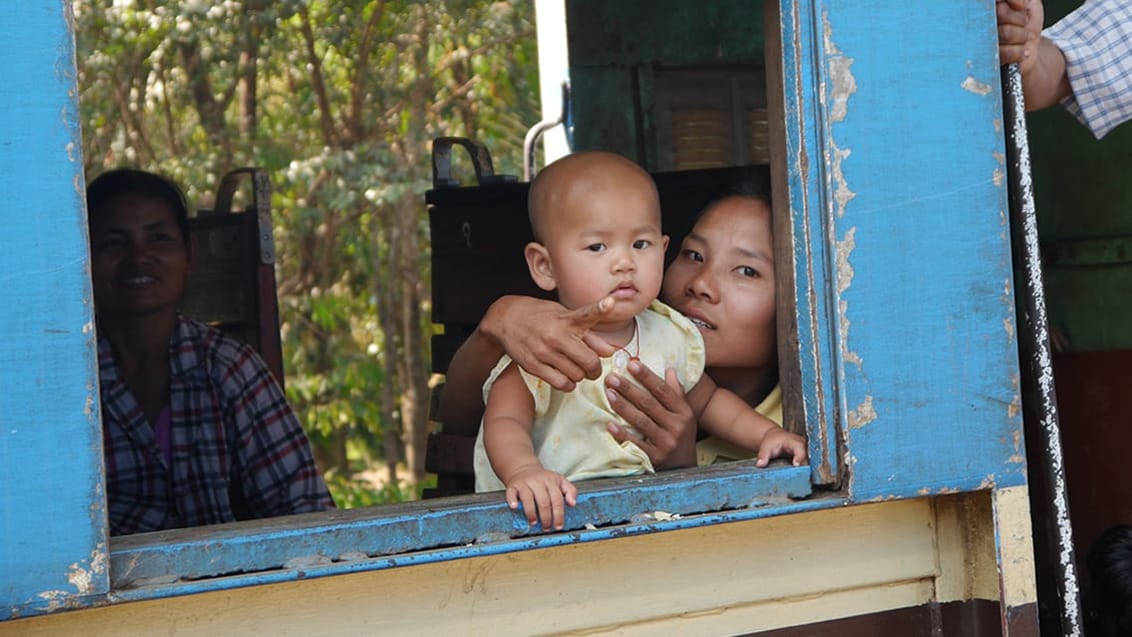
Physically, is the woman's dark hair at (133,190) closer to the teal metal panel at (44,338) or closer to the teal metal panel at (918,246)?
the teal metal panel at (44,338)

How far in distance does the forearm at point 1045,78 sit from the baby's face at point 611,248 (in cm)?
74

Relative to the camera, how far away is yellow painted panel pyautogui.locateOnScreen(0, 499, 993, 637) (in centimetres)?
175

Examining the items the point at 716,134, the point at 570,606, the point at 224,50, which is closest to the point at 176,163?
the point at 224,50

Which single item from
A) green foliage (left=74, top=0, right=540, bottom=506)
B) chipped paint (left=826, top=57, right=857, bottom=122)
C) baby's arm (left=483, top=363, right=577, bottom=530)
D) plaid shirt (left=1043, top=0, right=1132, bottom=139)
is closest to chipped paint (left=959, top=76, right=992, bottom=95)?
chipped paint (left=826, top=57, right=857, bottom=122)

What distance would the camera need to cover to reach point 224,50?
332 inches

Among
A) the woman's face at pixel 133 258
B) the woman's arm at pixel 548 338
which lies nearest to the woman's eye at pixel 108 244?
the woman's face at pixel 133 258

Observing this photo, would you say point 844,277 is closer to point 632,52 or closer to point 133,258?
point 133,258

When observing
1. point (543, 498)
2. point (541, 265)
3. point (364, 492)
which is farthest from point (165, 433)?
point (364, 492)

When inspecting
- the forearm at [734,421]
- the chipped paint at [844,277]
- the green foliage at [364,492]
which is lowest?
the green foliage at [364,492]

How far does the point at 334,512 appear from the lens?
1907 millimetres

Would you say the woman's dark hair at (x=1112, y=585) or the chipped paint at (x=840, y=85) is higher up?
the chipped paint at (x=840, y=85)

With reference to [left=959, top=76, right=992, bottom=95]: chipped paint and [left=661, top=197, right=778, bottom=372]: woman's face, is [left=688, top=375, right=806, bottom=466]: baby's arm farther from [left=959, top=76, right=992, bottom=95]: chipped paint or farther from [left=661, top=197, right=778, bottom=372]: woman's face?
[left=959, top=76, right=992, bottom=95]: chipped paint

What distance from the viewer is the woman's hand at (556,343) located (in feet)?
7.00

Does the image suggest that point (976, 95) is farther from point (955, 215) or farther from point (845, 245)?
point (845, 245)
